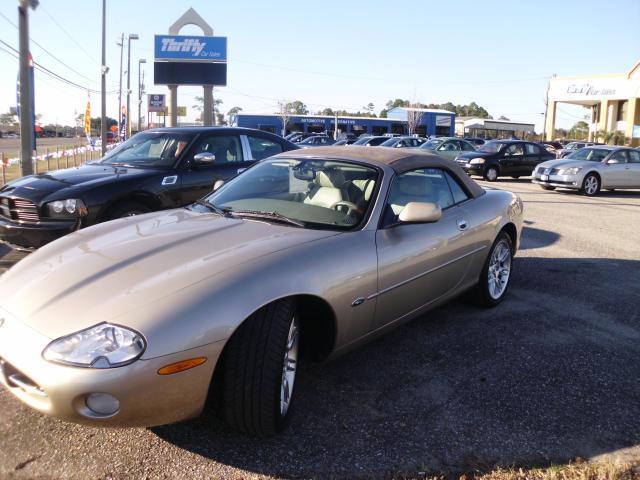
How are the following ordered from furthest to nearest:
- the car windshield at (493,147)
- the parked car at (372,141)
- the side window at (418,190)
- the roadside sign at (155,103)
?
the roadside sign at (155,103) → the parked car at (372,141) → the car windshield at (493,147) → the side window at (418,190)

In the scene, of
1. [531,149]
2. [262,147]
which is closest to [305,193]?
[262,147]

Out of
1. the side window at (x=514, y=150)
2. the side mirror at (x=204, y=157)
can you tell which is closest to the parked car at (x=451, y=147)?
the side window at (x=514, y=150)

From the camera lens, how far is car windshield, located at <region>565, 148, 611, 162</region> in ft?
54.2

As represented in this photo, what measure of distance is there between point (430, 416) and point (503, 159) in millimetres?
18145

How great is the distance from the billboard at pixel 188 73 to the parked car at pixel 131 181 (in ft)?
107

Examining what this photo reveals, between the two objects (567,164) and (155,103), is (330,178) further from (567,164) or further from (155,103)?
(155,103)

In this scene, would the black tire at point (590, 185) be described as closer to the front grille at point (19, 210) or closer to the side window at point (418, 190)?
the side window at point (418, 190)

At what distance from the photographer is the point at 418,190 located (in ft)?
13.9

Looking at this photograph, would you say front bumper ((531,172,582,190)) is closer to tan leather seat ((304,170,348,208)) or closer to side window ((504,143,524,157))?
side window ((504,143,524,157))

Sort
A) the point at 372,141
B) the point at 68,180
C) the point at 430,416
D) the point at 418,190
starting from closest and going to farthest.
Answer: the point at 430,416
the point at 418,190
the point at 68,180
the point at 372,141

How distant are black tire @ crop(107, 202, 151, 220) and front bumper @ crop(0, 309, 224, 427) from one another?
3526mm

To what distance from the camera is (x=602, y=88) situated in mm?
52594

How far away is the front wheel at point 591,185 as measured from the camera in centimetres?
1563

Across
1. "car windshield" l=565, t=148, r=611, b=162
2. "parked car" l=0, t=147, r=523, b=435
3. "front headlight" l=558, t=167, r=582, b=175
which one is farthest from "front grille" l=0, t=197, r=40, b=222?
"car windshield" l=565, t=148, r=611, b=162
